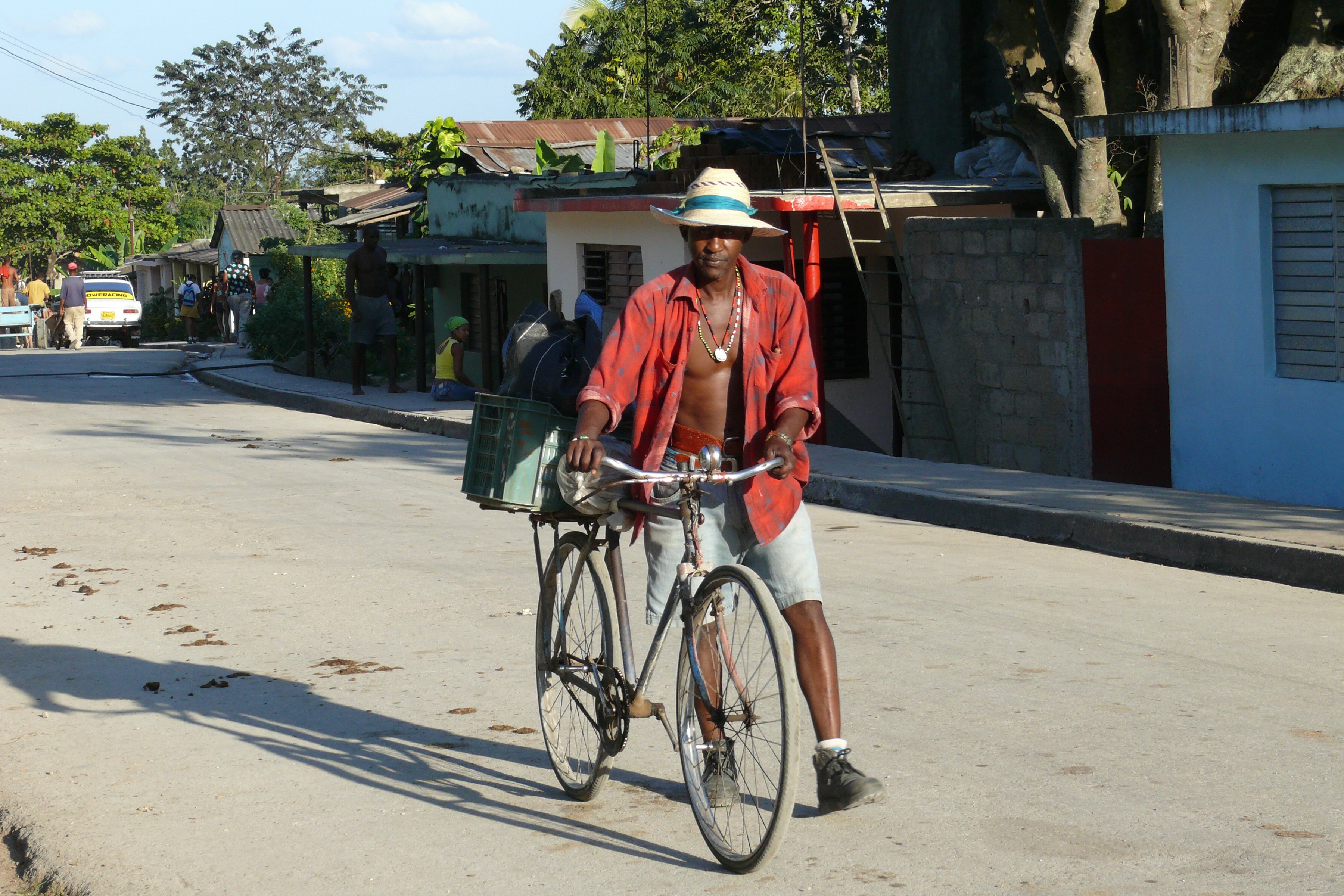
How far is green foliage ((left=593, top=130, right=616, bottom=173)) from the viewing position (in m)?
22.1

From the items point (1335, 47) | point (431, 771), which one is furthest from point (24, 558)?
point (1335, 47)

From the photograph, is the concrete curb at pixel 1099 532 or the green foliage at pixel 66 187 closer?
the concrete curb at pixel 1099 532

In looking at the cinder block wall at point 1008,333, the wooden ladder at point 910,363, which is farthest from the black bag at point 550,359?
the wooden ladder at point 910,363

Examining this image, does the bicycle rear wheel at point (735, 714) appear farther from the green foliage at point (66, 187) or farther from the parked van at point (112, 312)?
the green foliage at point (66, 187)

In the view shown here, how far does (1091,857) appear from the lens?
3.99m

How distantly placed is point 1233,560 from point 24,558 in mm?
A: 7175

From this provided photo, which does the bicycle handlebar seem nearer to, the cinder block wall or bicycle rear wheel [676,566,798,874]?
bicycle rear wheel [676,566,798,874]

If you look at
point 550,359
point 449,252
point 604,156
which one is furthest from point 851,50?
point 550,359

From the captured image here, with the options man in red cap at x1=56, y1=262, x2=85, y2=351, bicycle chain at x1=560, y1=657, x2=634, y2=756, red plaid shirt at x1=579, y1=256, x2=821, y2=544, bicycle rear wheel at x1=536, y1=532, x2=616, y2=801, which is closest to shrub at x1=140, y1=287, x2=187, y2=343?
man in red cap at x1=56, y1=262, x2=85, y2=351

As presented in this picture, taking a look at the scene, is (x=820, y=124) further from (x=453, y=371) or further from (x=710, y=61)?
(x=710, y=61)

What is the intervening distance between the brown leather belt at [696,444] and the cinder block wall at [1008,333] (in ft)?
26.9

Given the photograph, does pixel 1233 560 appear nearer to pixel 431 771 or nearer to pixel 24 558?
pixel 431 771

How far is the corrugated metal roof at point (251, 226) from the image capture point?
5272cm

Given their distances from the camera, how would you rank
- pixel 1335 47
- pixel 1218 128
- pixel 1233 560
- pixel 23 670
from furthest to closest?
pixel 1335 47 → pixel 1218 128 → pixel 1233 560 → pixel 23 670
